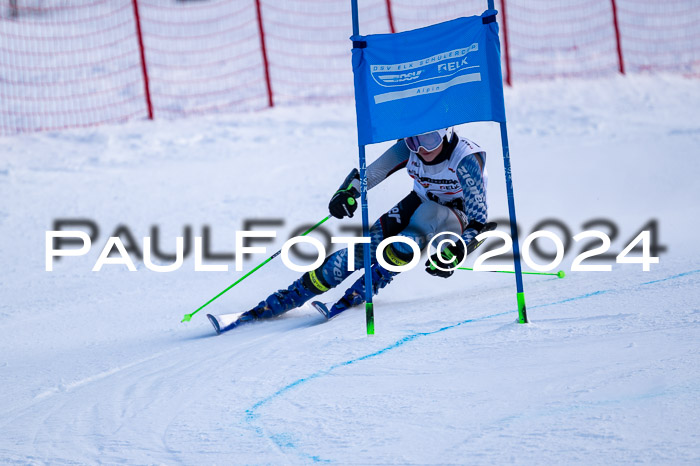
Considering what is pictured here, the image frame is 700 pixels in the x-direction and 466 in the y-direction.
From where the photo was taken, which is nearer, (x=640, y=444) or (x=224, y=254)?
(x=640, y=444)

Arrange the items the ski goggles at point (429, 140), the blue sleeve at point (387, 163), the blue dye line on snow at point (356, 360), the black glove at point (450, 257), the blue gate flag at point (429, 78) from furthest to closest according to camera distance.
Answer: the blue sleeve at point (387, 163) → the ski goggles at point (429, 140) → the black glove at point (450, 257) → the blue gate flag at point (429, 78) → the blue dye line on snow at point (356, 360)

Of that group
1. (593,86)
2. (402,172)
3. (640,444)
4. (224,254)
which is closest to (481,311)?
(640,444)

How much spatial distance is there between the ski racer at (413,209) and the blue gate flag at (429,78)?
2.22 feet

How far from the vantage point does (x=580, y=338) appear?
12.8 ft

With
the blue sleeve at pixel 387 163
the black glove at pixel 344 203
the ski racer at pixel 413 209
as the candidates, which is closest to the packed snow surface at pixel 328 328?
the ski racer at pixel 413 209

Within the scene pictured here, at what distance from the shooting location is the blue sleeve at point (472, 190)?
4.88 metres

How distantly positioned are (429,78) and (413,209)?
1.36 m

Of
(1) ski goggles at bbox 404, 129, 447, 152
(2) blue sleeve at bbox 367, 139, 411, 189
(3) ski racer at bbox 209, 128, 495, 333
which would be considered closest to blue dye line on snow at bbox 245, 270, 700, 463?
(3) ski racer at bbox 209, 128, 495, 333

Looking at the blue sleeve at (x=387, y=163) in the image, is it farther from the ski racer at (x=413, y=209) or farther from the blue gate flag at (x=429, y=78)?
the blue gate flag at (x=429, y=78)

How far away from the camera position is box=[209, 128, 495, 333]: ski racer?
494cm

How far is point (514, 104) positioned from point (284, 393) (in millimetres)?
8853

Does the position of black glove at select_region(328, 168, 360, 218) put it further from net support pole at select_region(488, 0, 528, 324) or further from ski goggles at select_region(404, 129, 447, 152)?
net support pole at select_region(488, 0, 528, 324)

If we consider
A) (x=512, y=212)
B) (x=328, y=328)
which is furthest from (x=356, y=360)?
(x=512, y=212)

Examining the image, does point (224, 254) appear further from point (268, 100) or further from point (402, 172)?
point (268, 100)
